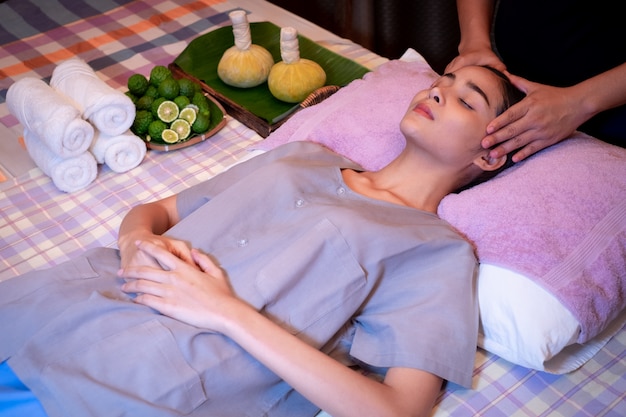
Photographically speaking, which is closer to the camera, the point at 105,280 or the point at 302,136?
the point at 105,280

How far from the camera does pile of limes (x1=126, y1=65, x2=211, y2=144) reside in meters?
1.99

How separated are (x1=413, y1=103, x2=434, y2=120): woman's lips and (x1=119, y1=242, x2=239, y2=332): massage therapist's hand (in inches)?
21.7

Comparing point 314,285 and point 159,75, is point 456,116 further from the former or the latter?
point 159,75

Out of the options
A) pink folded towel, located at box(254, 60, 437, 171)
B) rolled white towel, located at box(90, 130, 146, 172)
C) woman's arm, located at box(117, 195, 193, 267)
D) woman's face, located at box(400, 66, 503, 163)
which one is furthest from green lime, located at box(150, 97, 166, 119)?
woman's face, located at box(400, 66, 503, 163)

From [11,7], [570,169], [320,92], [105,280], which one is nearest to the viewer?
[105,280]

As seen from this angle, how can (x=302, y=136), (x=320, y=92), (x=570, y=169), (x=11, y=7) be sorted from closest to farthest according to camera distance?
(x=570, y=169), (x=302, y=136), (x=320, y=92), (x=11, y=7)

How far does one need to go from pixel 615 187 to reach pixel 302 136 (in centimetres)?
79

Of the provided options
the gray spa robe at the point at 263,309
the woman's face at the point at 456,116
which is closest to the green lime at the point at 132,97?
the gray spa robe at the point at 263,309

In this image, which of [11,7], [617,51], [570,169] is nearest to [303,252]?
[570,169]

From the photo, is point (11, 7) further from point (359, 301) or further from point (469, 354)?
point (469, 354)

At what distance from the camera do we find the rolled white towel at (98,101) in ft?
5.94

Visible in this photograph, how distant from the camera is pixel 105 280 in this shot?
140 centimetres

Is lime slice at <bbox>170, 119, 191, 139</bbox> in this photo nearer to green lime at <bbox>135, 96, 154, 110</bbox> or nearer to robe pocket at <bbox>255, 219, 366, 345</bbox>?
green lime at <bbox>135, 96, 154, 110</bbox>

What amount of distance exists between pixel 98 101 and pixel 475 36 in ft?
3.43
